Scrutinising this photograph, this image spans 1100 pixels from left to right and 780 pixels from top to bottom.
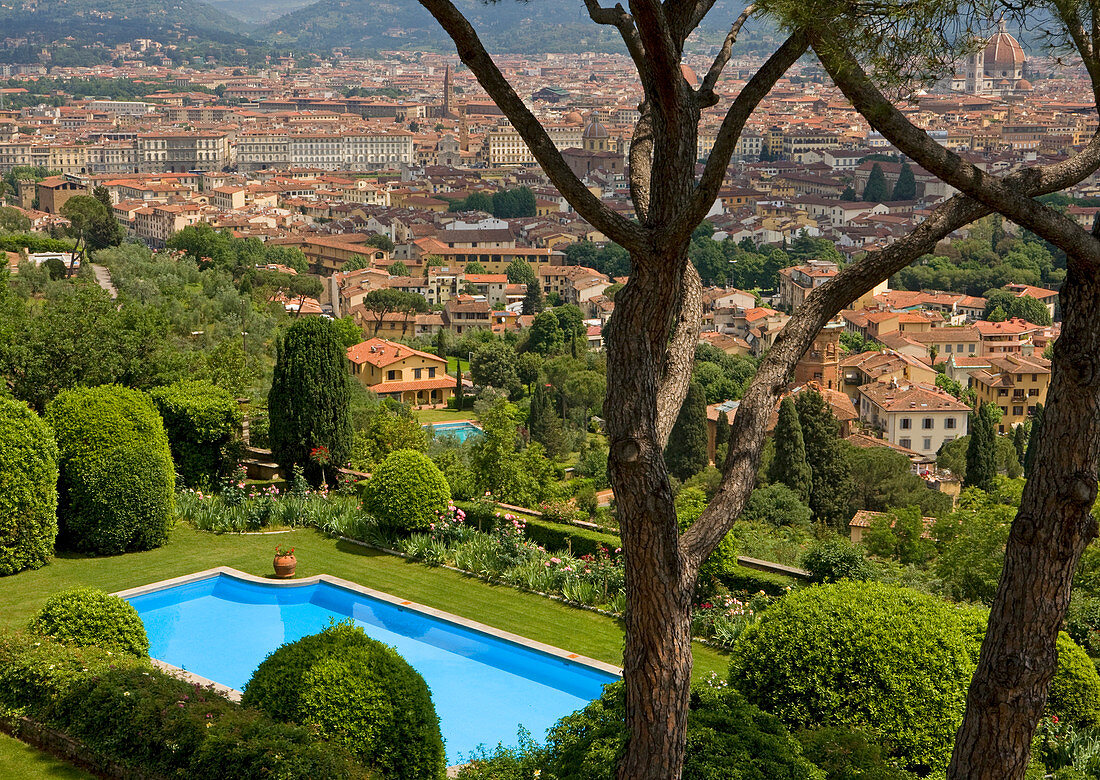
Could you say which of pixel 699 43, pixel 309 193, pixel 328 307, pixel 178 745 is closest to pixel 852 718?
pixel 178 745

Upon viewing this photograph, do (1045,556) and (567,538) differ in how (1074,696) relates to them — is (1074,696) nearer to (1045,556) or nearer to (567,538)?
(1045,556)

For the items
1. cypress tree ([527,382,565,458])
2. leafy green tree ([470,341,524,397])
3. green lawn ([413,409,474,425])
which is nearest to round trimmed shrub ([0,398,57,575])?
cypress tree ([527,382,565,458])

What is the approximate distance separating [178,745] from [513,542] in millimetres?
4217

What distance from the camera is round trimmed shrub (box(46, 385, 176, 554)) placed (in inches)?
333

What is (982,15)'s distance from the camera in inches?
129

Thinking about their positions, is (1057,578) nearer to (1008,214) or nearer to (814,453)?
(1008,214)

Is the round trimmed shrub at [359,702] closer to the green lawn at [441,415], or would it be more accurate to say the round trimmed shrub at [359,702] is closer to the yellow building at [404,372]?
the green lawn at [441,415]

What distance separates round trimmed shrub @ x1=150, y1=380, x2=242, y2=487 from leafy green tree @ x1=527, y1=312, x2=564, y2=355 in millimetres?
27521

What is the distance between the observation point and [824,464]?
60.8ft

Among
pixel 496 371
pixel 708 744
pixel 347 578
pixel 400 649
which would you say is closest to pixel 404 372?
pixel 496 371

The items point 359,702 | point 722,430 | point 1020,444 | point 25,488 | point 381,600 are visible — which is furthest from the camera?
point 1020,444

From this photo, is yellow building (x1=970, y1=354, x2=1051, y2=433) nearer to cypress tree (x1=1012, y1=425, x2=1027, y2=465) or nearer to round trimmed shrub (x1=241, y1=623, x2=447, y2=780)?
cypress tree (x1=1012, y1=425, x2=1027, y2=465)

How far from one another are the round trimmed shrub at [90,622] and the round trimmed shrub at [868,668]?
312 cm

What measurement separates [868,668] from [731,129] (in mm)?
2599
